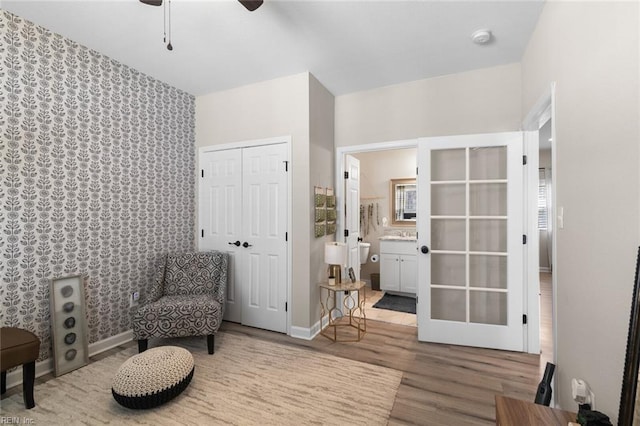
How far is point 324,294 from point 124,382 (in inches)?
79.7

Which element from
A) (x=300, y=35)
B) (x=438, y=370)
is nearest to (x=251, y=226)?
(x=300, y=35)

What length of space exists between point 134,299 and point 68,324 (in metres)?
0.64

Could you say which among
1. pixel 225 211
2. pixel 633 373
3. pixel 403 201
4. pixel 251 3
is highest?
pixel 251 3

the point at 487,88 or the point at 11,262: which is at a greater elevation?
the point at 487,88

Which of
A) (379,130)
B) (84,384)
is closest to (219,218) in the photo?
(84,384)

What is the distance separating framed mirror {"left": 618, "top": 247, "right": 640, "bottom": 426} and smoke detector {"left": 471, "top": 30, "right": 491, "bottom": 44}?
2.14 m

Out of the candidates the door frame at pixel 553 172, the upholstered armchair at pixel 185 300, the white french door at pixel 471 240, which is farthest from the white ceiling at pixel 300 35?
the upholstered armchair at pixel 185 300

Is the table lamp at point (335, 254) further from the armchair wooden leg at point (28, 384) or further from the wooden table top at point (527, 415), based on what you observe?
the armchair wooden leg at point (28, 384)

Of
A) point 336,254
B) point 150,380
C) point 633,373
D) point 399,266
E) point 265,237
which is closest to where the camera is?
point 633,373

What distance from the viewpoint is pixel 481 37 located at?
7.88ft

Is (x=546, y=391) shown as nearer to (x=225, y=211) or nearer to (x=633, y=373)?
(x=633, y=373)

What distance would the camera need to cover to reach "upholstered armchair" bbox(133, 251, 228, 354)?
2.55 meters

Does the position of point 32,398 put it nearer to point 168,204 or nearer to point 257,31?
point 168,204

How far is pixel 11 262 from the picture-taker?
2.18 metres
